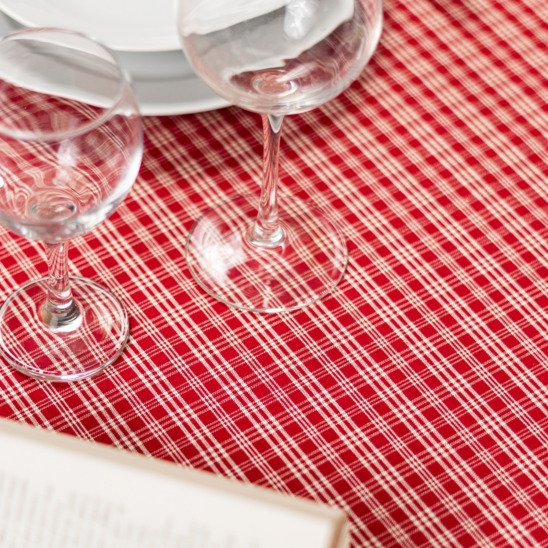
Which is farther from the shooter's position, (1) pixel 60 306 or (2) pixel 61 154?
(1) pixel 60 306

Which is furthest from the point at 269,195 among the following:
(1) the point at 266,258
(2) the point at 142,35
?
(2) the point at 142,35

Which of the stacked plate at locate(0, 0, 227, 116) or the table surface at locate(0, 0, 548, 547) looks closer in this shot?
the table surface at locate(0, 0, 548, 547)

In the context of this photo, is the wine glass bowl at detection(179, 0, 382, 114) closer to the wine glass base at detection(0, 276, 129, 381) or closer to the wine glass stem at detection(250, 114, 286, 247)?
the wine glass stem at detection(250, 114, 286, 247)

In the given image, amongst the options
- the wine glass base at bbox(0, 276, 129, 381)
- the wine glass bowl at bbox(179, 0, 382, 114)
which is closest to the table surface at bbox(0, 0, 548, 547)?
the wine glass base at bbox(0, 276, 129, 381)

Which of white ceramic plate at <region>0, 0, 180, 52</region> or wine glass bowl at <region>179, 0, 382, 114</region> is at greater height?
wine glass bowl at <region>179, 0, 382, 114</region>

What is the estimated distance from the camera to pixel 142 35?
74cm

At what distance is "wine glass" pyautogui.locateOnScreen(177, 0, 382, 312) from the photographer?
25.1 inches

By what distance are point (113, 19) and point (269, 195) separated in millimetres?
198

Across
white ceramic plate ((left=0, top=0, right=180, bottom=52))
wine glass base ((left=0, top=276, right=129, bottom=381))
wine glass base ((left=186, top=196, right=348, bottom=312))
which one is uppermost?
white ceramic plate ((left=0, top=0, right=180, bottom=52))

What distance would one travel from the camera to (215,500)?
1.55ft

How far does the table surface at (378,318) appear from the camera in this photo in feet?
2.08

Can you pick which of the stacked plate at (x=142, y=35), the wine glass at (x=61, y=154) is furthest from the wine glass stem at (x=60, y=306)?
the stacked plate at (x=142, y=35)

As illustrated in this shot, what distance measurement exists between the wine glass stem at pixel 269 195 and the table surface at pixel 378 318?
5 cm

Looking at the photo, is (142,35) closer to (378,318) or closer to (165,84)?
(165,84)
